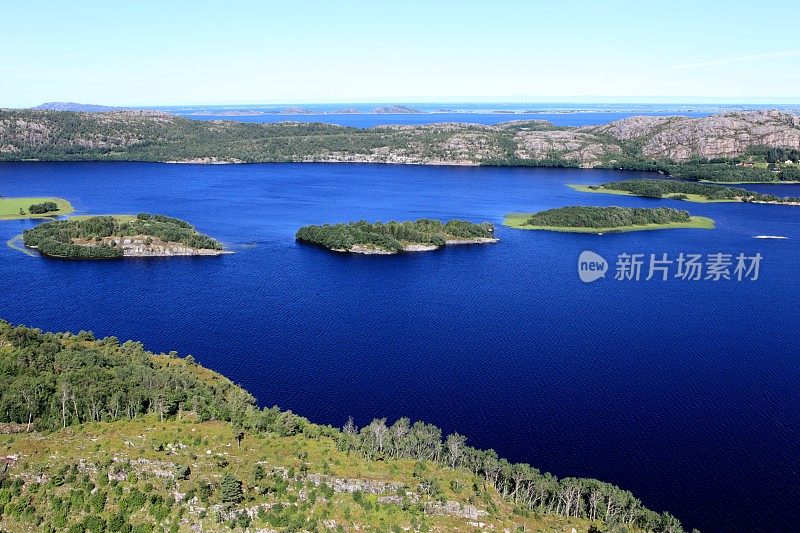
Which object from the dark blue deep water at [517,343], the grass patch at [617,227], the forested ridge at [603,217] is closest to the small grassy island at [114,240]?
the dark blue deep water at [517,343]

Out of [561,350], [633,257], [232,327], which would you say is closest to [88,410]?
[232,327]

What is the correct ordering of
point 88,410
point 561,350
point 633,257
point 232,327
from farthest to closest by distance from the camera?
point 633,257 < point 232,327 < point 561,350 < point 88,410

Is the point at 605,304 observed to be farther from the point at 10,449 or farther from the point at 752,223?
the point at 752,223

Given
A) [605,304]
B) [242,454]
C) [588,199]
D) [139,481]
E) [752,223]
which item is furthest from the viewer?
[588,199]

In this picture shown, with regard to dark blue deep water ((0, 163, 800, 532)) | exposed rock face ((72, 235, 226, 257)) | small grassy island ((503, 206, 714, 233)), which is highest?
small grassy island ((503, 206, 714, 233))

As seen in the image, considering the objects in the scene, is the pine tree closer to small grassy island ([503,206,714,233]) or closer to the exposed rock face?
the exposed rock face

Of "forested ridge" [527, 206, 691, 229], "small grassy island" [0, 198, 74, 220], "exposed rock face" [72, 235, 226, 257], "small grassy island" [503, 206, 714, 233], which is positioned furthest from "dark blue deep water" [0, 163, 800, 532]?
"small grassy island" [0, 198, 74, 220]

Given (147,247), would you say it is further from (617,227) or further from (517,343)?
(617,227)

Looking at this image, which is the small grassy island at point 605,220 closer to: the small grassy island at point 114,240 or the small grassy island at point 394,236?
the small grassy island at point 394,236
